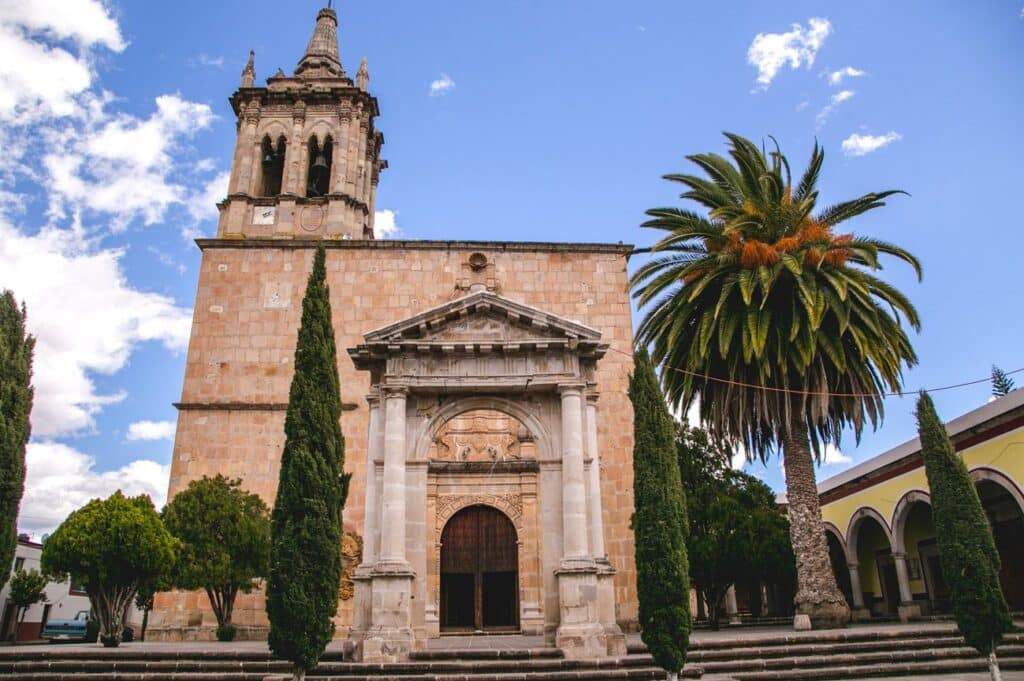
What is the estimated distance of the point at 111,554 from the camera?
18750mm

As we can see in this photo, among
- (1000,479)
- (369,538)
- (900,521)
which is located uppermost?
(1000,479)

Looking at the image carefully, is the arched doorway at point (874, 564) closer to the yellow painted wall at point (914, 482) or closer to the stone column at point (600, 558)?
the yellow painted wall at point (914, 482)

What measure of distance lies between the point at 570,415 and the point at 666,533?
375 centimetres

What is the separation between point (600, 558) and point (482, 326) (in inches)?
224

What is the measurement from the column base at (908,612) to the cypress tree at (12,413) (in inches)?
936

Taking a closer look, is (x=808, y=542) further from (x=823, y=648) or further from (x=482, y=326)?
(x=482, y=326)

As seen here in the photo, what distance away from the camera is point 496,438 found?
23625mm

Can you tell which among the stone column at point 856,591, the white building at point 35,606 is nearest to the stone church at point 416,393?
the stone column at point 856,591

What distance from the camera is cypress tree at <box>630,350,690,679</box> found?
1259 cm

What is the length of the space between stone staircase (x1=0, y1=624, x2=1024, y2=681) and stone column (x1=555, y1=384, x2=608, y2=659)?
17.8 inches

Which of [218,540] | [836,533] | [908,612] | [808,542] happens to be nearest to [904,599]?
[908,612]

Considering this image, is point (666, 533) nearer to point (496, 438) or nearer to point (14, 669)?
point (496, 438)

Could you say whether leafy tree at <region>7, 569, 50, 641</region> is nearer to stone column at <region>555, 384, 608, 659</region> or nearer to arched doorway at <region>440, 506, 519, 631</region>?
arched doorway at <region>440, 506, 519, 631</region>

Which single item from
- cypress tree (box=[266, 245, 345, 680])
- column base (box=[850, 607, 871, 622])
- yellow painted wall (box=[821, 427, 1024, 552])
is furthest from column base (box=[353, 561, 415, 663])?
column base (box=[850, 607, 871, 622])
